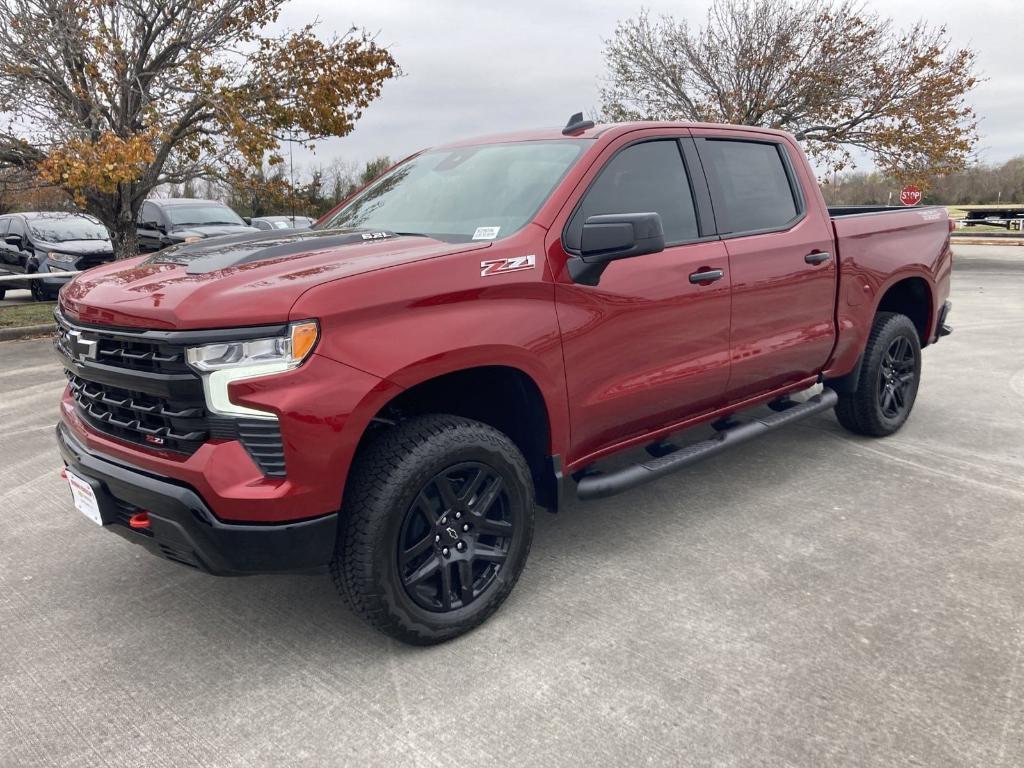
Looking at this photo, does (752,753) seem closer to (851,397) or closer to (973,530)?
(973,530)

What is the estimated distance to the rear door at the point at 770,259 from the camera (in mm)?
3902

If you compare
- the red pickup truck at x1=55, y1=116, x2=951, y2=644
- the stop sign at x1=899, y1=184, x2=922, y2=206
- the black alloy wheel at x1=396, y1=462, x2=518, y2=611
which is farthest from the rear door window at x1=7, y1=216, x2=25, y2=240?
the stop sign at x1=899, y1=184, x2=922, y2=206

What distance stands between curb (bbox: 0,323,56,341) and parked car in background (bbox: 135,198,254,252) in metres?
4.12

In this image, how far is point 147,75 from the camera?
10.1m

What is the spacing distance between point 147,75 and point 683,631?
9.99 metres

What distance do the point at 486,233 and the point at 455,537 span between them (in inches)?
46.4

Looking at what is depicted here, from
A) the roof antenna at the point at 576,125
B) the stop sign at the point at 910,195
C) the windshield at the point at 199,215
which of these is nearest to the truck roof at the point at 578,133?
the roof antenna at the point at 576,125

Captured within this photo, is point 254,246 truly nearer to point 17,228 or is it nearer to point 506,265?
point 506,265

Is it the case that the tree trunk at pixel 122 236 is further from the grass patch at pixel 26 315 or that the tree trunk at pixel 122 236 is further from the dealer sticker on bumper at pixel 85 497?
the dealer sticker on bumper at pixel 85 497

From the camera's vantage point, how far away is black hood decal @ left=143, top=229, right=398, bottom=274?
9.46ft

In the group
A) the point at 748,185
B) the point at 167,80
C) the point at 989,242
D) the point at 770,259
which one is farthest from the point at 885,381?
the point at 989,242

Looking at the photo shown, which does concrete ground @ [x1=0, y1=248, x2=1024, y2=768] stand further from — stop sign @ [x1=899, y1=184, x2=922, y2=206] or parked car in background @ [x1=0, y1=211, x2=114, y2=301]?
stop sign @ [x1=899, y1=184, x2=922, y2=206]

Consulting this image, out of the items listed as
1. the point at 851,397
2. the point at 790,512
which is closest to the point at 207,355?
the point at 790,512

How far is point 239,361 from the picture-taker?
2439mm
